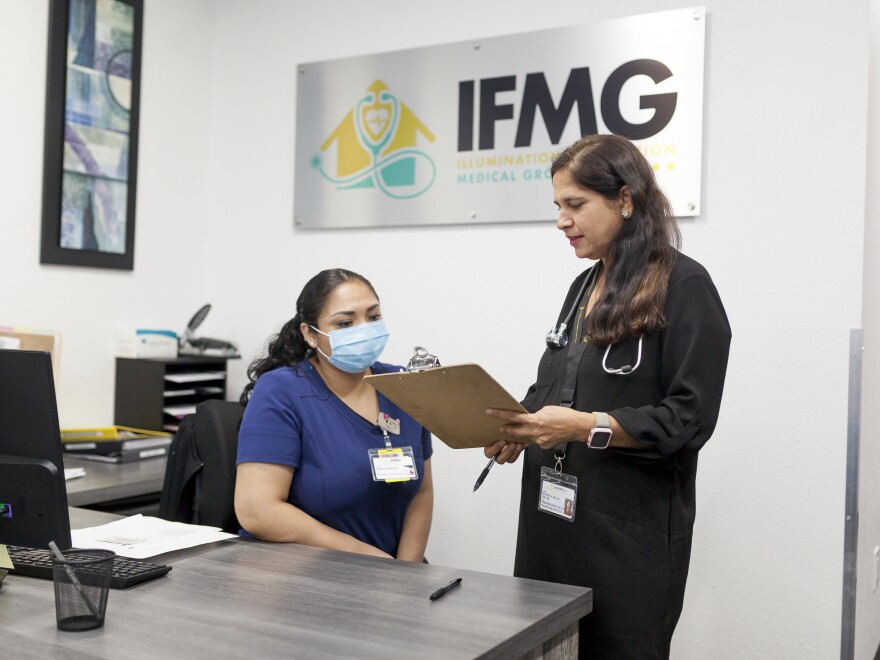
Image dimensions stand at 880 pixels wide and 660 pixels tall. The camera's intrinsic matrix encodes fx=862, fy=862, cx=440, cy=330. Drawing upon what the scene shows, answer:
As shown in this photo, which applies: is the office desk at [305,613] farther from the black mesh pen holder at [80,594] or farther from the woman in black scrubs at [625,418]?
the woman in black scrubs at [625,418]

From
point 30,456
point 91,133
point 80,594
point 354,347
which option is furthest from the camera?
point 91,133

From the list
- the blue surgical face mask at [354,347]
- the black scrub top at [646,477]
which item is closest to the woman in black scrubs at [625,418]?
the black scrub top at [646,477]

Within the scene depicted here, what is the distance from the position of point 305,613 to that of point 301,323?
1082 mm

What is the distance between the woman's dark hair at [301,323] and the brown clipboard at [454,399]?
57 centimetres

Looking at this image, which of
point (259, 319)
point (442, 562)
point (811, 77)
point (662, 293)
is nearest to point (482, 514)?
point (442, 562)

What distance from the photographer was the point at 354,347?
7.16ft

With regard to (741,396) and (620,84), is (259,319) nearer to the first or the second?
(620,84)

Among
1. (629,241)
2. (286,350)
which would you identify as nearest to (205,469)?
(286,350)

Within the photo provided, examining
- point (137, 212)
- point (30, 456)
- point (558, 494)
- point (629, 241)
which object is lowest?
point (558, 494)

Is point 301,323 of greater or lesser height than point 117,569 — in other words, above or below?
above

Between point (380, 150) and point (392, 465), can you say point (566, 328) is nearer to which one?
point (392, 465)

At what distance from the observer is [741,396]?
2.56 metres

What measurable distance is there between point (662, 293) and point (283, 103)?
2.22 m

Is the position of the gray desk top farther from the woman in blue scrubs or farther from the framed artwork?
the framed artwork
